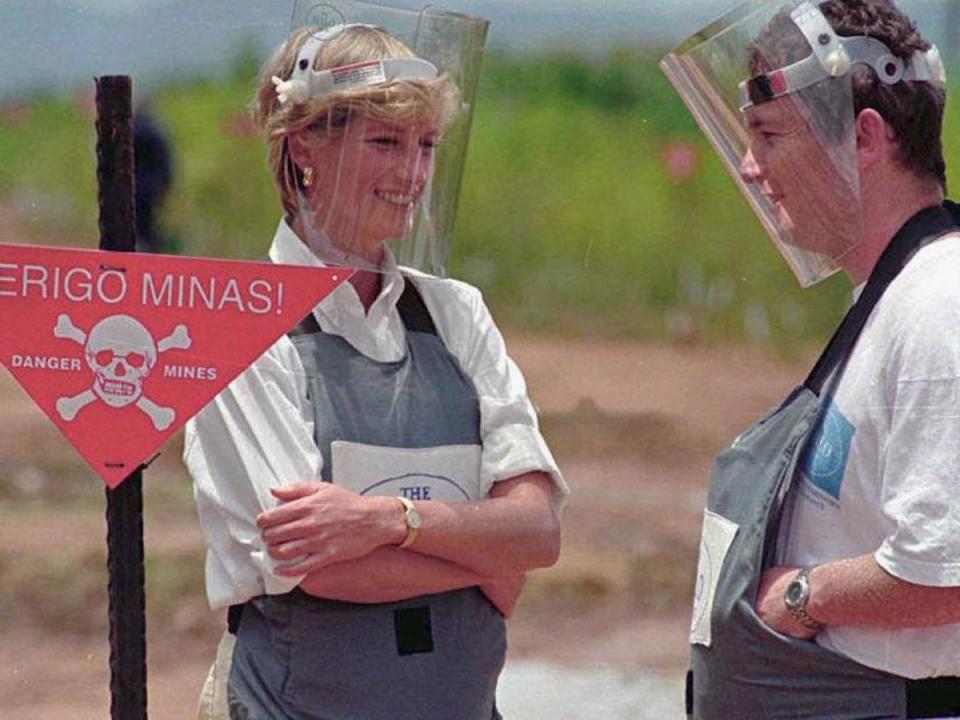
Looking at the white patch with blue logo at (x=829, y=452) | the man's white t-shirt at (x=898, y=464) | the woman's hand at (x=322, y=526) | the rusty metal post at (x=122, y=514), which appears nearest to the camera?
the man's white t-shirt at (x=898, y=464)

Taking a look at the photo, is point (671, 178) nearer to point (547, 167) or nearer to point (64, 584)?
point (547, 167)

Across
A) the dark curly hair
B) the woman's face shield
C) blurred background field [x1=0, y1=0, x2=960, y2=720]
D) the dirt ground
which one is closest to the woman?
blurred background field [x1=0, y1=0, x2=960, y2=720]

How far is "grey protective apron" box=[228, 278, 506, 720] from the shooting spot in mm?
2006

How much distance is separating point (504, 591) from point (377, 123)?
62 centimetres

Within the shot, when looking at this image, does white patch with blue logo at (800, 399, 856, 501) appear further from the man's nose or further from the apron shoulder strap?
the man's nose

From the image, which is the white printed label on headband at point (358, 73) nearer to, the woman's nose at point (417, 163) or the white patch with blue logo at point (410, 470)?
the woman's nose at point (417, 163)

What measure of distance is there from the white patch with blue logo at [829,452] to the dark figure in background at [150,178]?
0.84m

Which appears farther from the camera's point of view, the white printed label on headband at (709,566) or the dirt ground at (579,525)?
the dirt ground at (579,525)

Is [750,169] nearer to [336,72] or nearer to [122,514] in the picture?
[336,72]

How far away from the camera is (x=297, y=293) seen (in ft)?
6.71

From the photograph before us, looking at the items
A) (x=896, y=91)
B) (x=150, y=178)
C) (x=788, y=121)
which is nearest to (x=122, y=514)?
(x=150, y=178)

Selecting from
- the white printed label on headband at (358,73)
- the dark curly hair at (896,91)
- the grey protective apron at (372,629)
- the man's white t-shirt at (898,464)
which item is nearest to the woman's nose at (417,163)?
the white printed label on headband at (358,73)

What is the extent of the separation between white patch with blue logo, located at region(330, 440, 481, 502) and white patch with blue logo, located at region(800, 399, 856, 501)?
431 millimetres

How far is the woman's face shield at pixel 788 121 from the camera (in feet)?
6.27
